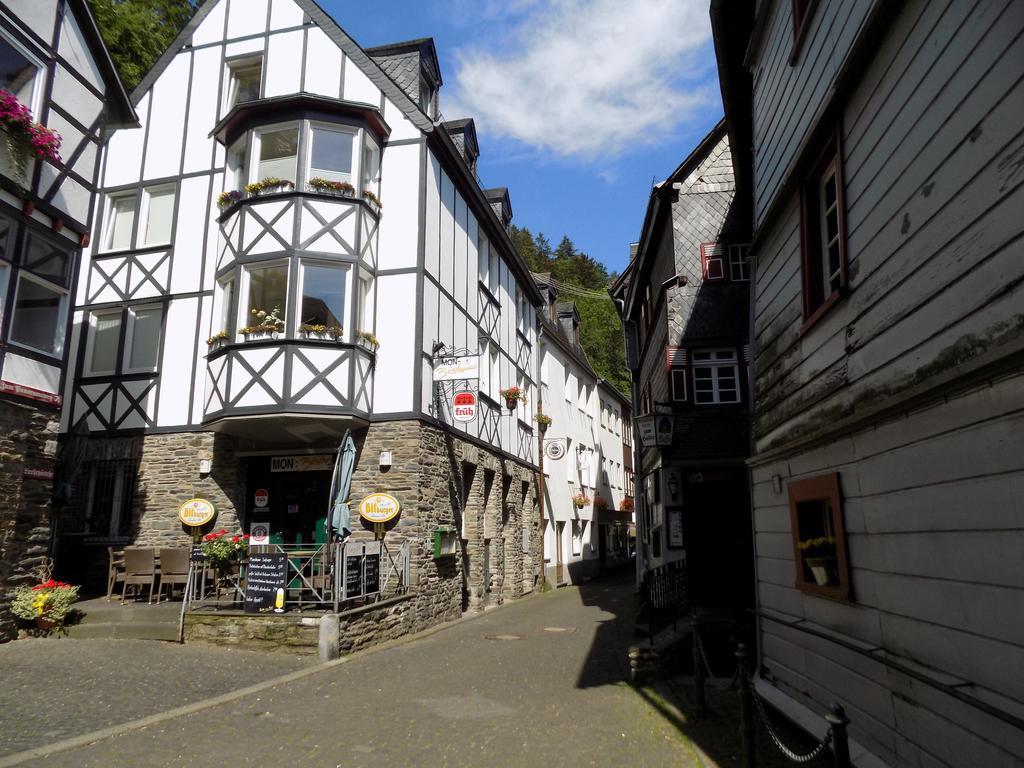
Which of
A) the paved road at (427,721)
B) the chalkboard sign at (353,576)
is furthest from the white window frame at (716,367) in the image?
the chalkboard sign at (353,576)

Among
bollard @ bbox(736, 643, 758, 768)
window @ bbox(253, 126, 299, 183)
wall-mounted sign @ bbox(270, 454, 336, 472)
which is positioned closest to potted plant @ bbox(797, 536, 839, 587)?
bollard @ bbox(736, 643, 758, 768)

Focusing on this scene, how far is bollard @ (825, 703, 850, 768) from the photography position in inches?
135

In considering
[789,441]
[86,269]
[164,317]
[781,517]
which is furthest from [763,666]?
[86,269]

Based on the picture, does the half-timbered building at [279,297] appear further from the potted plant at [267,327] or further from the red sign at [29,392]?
the red sign at [29,392]

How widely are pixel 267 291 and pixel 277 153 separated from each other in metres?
2.93

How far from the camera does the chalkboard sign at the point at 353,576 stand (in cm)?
1116

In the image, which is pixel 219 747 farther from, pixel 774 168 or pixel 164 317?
pixel 164 317

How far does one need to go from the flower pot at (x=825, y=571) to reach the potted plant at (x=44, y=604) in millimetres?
10555

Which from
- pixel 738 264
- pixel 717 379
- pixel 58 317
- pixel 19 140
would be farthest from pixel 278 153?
pixel 717 379

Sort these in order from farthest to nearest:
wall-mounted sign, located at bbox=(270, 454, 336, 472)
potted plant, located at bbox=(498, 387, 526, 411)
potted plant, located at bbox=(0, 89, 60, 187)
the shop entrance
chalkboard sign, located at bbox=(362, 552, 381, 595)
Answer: potted plant, located at bbox=(498, 387, 526, 411) → the shop entrance → wall-mounted sign, located at bbox=(270, 454, 336, 472) → chalkboard sign, located at bbox=(362, 552, 381, 595) → potted plant, located at bbox=(0, 89, 60, 187)

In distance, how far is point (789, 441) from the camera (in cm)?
710

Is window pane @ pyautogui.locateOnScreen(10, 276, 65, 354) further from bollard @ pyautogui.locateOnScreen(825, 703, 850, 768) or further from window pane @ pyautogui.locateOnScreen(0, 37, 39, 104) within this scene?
bollard @ pyautogui.locateOnScreen(825, 703, 850, 768)

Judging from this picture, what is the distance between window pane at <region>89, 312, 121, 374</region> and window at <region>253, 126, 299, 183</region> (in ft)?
15.6

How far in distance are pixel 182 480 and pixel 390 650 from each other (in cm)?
607
